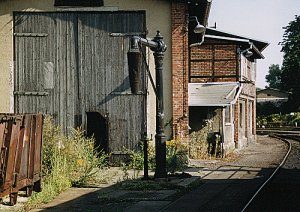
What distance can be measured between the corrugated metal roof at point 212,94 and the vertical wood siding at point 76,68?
4.55m

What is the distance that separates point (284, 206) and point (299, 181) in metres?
4.10

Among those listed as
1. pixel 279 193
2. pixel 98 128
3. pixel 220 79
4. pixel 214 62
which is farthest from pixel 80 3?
pixel 220 79

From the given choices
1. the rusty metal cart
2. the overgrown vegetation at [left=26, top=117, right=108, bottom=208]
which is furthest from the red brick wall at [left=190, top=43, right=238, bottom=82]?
the rusty metal cart

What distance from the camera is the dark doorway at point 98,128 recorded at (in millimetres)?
17109

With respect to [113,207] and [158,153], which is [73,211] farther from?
[158,153]

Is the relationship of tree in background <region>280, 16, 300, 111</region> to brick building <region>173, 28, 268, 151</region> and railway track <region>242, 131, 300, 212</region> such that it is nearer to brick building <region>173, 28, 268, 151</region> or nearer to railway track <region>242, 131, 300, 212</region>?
brick building <region>173, 28, 268, 151</region>

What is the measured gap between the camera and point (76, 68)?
16.9 metres

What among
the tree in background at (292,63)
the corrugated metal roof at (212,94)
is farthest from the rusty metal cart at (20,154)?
the tree in background at (292,63)

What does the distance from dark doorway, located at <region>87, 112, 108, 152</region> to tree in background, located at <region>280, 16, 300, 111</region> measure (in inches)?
1741

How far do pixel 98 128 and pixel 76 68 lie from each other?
2334 mm

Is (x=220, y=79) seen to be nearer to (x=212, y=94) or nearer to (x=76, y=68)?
(x=212, y=94)

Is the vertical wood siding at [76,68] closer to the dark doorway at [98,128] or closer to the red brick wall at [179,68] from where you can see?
the dark doorway at [98,128]

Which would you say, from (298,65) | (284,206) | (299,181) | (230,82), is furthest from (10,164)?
(298,65)

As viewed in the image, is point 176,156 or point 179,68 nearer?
point 176,156
